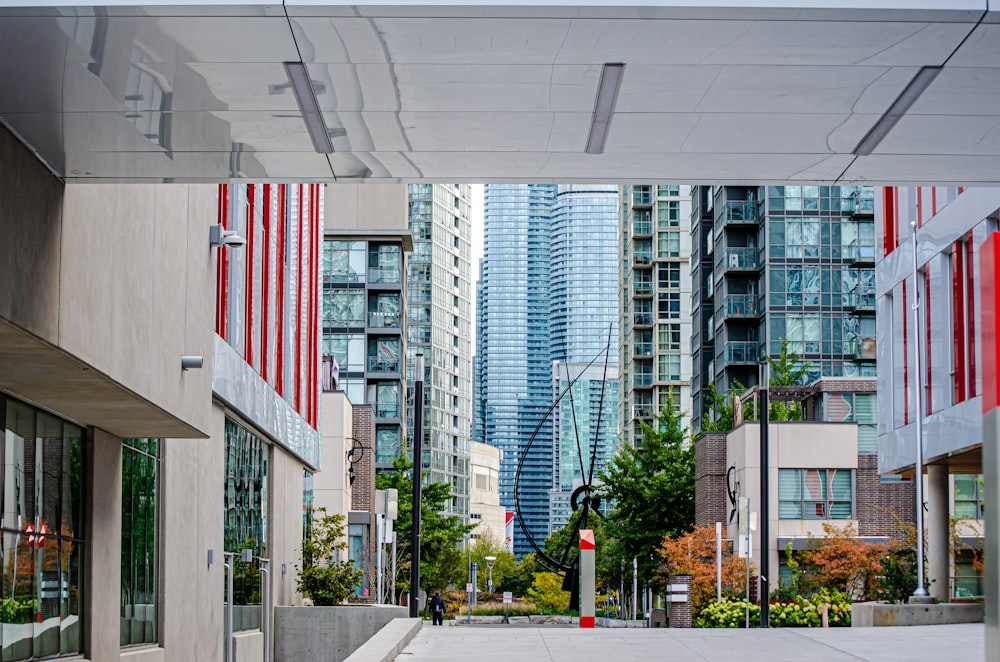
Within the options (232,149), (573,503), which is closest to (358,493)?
(573,503)

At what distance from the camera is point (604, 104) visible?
33.3ft

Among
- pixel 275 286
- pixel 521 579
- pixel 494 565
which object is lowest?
pixel 521 579

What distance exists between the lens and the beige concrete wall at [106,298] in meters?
11.1

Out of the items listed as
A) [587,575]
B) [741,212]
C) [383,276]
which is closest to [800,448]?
[587,575]

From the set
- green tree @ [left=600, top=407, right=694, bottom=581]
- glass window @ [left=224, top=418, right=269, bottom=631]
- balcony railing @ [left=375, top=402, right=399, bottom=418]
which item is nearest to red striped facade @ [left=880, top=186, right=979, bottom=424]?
glass window @ [left=224, top=418, right=269, bottom=631]

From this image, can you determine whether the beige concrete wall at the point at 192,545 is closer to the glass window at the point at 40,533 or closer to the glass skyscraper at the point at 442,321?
the glass window at the point at 40,533

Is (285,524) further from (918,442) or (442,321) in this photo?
(442,321)

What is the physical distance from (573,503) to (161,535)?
84.9 feet

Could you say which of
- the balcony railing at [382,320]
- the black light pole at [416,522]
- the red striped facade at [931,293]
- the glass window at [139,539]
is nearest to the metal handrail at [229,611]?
the glass window at [139,539]

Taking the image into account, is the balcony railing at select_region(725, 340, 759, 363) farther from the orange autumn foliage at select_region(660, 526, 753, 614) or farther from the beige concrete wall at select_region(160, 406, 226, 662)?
Result: the beige concrete wall at select_region(160, 406, 226, 662)

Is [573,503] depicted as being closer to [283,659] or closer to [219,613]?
[283,659]

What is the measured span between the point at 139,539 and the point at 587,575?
12460 millimetres

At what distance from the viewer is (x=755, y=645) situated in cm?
2145

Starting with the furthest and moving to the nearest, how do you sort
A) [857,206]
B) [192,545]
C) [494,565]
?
1. [494,565]
2. [857,206]
3. [192,545]
